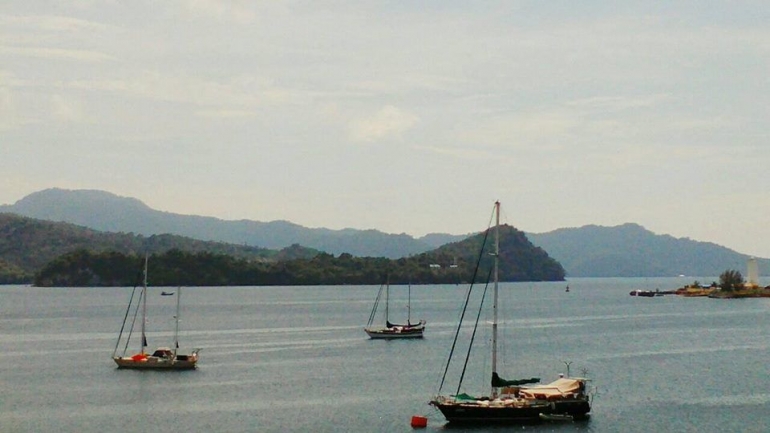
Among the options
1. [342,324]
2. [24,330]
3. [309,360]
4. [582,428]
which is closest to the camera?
[582,428]

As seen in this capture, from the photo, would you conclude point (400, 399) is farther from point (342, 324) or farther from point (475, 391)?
point (342, 324)

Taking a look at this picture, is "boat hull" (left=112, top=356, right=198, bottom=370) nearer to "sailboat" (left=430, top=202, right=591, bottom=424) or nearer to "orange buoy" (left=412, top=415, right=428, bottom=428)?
"sailboat" (left=430, top=202, right=591, bottom=424)

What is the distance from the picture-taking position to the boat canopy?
209 feet

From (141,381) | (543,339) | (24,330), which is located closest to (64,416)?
(141,381)

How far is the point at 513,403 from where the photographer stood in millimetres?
61594

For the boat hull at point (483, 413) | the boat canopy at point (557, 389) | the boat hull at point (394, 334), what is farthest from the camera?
the boat hull at point (394, 334)

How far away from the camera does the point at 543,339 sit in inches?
5022

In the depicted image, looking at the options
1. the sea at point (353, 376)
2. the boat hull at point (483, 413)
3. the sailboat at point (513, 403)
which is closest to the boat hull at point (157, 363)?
the sea at point (353, 376)

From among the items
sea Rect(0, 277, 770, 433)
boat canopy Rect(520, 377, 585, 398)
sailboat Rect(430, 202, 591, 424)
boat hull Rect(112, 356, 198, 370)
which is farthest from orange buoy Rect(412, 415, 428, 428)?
boat hull Rect(112, 356, 198, 370)

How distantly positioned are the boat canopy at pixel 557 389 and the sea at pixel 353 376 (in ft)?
6.75

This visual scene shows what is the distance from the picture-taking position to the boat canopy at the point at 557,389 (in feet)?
209

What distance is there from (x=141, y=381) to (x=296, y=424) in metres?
24.8

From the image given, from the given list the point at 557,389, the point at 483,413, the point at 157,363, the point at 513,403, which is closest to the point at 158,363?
the point at 157,363

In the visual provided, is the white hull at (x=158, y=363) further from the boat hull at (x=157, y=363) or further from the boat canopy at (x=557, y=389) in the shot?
the boat canopy at (x=557, y=389)
